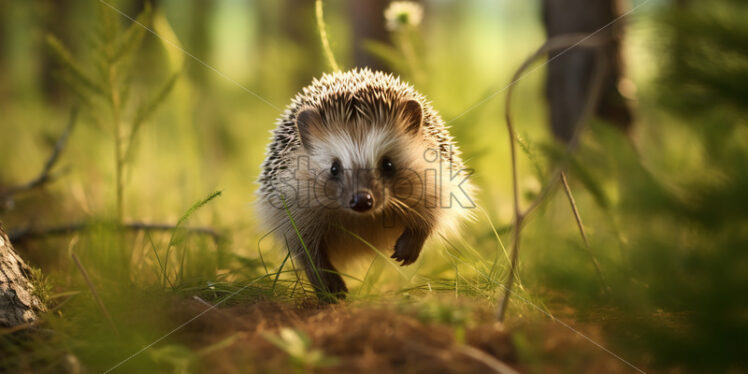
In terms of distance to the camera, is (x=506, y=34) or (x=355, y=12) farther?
(x=506, y=34)

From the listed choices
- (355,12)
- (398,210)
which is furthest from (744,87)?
(355,12)

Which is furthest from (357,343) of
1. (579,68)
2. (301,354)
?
(579,68)

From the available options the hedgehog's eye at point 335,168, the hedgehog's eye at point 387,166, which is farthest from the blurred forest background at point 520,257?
the hedgehog's eye at point 335,168

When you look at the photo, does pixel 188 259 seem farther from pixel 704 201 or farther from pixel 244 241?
pixel 704 201

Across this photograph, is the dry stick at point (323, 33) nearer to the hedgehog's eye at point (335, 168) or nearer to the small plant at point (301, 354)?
the hedgehog's eye at point (335, 168)

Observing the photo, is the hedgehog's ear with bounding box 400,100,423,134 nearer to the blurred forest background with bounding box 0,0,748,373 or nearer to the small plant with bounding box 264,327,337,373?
the blurred forest background with bounding box 0,0,748,373

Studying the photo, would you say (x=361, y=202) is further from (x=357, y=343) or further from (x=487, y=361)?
(x=487, y=361)

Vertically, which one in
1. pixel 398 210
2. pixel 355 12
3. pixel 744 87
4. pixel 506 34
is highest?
pixel 506 34
